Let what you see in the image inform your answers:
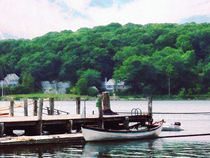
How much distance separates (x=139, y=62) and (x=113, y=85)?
64.1 feet

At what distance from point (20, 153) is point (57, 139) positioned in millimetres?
3384

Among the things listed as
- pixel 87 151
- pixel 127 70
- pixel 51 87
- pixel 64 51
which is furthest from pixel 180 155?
pixel 64 51

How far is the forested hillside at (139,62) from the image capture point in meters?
161

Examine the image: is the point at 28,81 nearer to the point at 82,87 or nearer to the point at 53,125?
the point at 82,87

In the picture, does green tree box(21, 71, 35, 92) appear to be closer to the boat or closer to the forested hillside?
the forested hillside

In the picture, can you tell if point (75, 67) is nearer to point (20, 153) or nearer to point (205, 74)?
point (205, 74)

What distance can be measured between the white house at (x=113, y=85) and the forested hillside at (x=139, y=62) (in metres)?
3.65

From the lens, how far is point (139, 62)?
547 ft

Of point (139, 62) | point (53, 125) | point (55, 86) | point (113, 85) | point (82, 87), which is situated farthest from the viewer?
point (55, 86)

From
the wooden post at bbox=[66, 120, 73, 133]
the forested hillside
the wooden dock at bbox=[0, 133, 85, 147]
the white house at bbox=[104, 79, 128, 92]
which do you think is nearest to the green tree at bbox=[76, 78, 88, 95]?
the forested hillside

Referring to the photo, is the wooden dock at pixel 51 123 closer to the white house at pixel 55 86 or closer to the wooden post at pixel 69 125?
the wooden post at pixel 69 125

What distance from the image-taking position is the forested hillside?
16075cm

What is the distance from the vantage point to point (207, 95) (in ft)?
496

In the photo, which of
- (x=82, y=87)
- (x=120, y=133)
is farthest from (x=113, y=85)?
(x=120, y=133)
